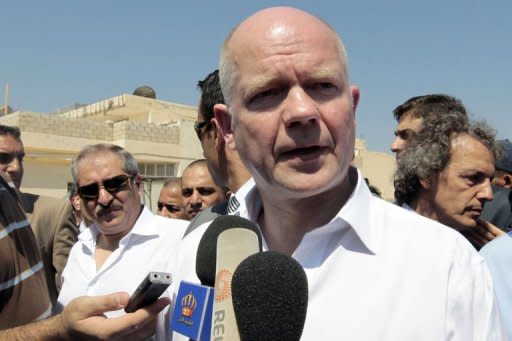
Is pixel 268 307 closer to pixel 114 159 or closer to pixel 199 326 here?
pixel 199 326

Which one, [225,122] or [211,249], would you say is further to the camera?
[225,122]

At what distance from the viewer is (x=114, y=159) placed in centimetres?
377

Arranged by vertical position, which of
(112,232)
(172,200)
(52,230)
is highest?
(112,232)

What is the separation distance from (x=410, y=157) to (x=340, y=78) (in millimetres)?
1845

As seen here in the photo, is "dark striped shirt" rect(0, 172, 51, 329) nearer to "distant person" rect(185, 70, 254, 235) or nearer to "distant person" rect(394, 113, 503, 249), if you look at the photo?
"distant person" rect(185, 70, 254, 235)

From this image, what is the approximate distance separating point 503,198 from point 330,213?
7.90ft

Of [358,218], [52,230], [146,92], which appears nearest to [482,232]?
[358,218]

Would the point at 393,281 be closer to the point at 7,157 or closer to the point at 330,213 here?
the point at 330,213

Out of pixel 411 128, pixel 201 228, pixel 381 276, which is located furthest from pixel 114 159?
pixel 381 276

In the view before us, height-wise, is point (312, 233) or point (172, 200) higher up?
point (312, 233)

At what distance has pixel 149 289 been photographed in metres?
1.59

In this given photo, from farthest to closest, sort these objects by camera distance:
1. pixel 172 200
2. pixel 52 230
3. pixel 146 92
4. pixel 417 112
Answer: pixel 146 92 → pixel 172 200 → pixel 52 230 → pixel 417 112

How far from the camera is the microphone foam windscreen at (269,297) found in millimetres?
1201

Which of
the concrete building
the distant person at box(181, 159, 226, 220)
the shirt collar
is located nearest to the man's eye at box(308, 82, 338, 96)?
the shirt collar
